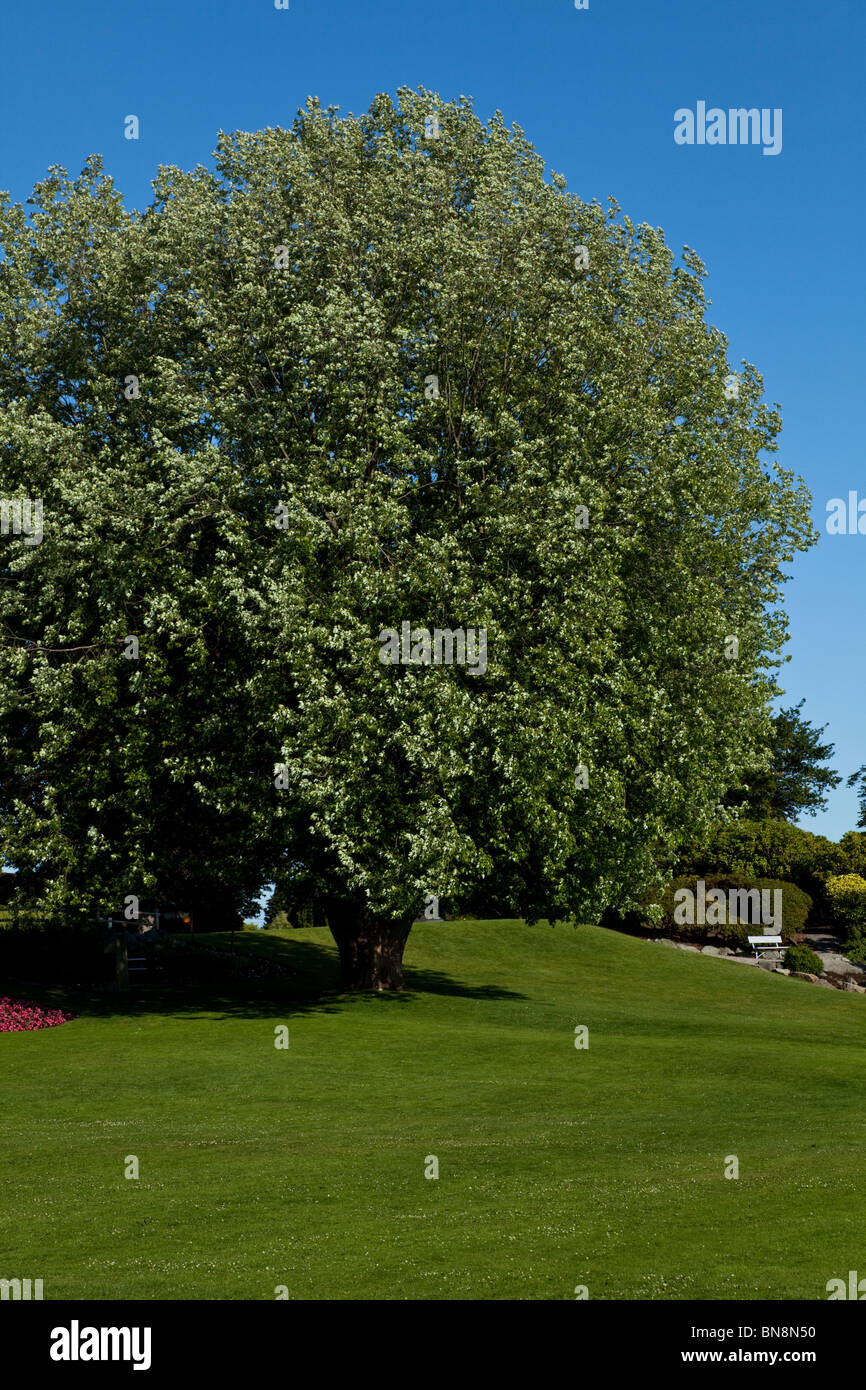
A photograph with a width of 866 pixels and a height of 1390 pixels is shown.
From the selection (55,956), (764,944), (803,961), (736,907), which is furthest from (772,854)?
(55,956)

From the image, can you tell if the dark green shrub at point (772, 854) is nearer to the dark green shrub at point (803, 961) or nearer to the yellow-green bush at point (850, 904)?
the yellow-green bush at point (850, 904)

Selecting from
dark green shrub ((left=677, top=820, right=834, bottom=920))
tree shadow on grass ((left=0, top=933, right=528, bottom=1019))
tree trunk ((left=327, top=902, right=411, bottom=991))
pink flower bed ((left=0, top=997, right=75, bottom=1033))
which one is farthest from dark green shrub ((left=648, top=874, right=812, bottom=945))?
pink flower bed ((left=0, top=997, right=75, bottom=1033))

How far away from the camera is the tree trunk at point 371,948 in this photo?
39.0 meters

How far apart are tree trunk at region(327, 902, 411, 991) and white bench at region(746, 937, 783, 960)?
2423cm

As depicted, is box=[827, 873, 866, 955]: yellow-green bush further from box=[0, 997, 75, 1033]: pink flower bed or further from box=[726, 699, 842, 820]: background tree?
box=[0, 997, 75, 1033]: pink flower bed

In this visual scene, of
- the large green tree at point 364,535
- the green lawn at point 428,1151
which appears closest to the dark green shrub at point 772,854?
the green lawn at point 428,1151

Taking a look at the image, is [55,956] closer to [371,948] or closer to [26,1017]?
[26,1017]

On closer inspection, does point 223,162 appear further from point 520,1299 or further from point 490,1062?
point 520,1299

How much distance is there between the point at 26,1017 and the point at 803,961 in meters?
35.6

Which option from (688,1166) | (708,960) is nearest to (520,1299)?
(688,1166)

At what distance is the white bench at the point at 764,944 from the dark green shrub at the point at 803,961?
1436 mm

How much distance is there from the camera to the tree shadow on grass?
119 feet
